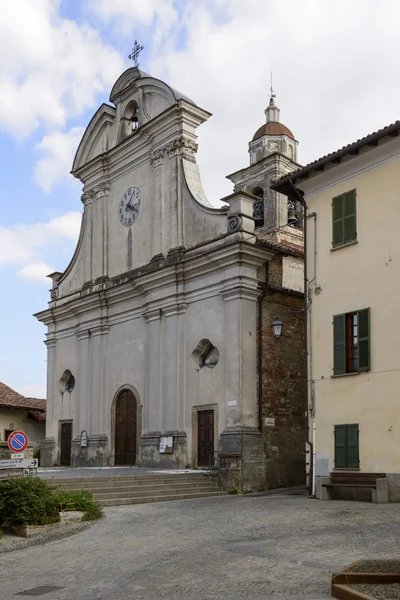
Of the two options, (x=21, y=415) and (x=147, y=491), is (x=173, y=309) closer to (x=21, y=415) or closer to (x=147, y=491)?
(x=147, y=491)

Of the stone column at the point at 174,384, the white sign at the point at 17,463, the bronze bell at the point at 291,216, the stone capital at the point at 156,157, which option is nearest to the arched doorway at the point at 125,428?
the stone column at the point at 174,384

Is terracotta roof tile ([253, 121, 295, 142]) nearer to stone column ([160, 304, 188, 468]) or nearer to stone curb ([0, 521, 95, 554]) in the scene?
stone column ([160, 304, 188, 468])

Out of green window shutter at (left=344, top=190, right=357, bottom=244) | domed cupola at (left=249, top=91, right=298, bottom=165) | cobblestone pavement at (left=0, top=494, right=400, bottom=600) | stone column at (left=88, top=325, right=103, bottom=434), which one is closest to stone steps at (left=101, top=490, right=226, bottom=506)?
cobblestone pavement at (left=0, top=494, right=400, bottom=600)

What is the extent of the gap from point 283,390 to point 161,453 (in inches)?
181

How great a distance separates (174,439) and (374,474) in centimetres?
852

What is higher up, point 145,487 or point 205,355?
point 205,355

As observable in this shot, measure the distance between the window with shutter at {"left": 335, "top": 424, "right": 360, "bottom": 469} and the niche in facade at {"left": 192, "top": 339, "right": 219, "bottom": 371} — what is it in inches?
245

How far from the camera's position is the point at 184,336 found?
79.3ft

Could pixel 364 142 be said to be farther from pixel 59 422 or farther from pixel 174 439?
pixel 59 422

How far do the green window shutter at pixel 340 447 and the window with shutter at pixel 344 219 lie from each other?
467 cm

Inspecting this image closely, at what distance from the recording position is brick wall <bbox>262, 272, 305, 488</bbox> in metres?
22.3

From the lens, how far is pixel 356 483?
16734 millimetres

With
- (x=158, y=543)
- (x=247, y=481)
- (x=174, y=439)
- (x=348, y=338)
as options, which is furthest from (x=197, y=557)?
(x=174, y=439)

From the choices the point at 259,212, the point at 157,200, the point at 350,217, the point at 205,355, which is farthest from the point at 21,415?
the point at 350,217
